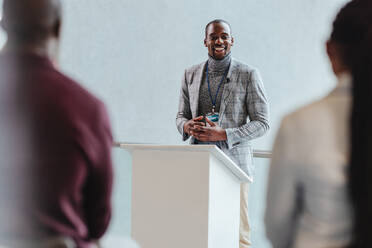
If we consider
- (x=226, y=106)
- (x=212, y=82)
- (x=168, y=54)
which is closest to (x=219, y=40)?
(x=212, y=82)

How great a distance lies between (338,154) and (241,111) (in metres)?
1.84

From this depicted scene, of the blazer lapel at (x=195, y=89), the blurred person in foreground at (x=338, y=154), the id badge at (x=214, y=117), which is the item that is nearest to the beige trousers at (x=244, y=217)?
the id badge at (x=214, y=117)

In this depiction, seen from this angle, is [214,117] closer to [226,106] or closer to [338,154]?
[226,106]

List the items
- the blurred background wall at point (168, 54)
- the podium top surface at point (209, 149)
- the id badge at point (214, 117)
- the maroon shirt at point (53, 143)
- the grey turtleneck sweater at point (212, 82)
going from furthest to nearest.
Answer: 1. the blurred background wall at point (168, 54)
2. the grey turtleneck sweater at point (212, 82)
3. the id badge at point (214, 117)
4. the podium top surface at point (209, 149)
5. the maroon shirt at point (53, 143)

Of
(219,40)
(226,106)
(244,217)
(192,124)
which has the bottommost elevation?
(244,217)

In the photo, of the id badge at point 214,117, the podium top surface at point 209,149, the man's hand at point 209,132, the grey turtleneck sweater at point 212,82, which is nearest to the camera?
the podium top surface at point 209,149

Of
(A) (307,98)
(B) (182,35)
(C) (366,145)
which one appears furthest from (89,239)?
(B) (182,35)

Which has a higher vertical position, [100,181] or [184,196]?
[100,181]

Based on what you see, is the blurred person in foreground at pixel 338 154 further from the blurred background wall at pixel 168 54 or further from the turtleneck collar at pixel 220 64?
the blurred background wall at pixel 168 54

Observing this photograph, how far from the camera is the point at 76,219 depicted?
41.9 inches

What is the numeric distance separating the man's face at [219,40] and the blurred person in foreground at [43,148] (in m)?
2.00

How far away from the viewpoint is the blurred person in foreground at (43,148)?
1016 mm

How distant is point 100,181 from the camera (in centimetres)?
110

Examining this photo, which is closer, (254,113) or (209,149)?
(209,149)
